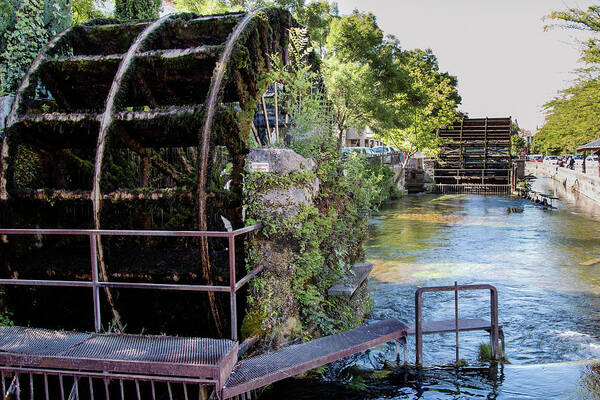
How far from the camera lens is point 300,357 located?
4.52 metres

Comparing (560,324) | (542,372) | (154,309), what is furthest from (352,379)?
(560,324)

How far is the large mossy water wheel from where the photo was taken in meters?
5.65

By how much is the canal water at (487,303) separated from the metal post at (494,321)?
0.64ft

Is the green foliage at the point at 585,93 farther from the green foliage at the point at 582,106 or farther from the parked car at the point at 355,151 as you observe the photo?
the parked car at the point at 355,151

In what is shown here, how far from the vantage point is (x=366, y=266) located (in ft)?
25.0

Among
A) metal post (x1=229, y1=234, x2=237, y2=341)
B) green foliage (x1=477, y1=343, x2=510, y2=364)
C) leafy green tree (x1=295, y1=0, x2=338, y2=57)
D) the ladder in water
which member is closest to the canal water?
green foliage (x1=477, y1=343, x2=510, y2=364)

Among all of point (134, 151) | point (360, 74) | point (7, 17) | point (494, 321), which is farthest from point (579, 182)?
point (7, 17)

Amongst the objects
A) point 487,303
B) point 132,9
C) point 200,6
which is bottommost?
point 487,303

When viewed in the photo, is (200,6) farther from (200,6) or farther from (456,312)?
(456,312)

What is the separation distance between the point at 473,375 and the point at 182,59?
4.77 metres

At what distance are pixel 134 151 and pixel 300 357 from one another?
11.5 ft

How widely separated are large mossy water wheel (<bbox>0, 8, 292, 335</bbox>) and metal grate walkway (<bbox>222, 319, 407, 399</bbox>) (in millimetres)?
1088

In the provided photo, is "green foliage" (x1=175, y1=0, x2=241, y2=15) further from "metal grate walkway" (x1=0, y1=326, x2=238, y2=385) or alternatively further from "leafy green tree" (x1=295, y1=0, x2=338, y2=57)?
"metal grate walkway" (x1=0, y1=326, x2=238, y2=385)

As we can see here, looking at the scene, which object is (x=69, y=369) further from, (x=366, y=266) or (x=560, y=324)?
(x=560, y=324)
